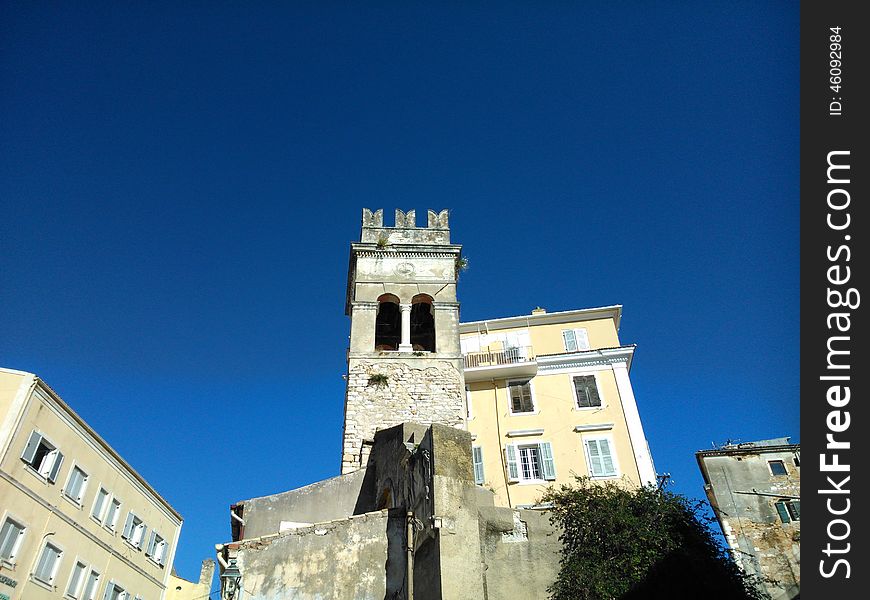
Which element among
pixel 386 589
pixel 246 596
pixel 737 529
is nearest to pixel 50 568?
pixel 246 596

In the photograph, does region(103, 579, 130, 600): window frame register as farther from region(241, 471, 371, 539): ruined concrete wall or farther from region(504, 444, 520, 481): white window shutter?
region(504, 444, 520, 481): white window shutter

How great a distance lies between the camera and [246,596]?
13.4 meters

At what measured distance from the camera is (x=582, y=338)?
29031mm

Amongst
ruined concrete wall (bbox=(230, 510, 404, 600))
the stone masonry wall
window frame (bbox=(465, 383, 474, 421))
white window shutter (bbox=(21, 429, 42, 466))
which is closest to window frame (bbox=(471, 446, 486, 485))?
window frame (bbox=(465, 383, 474, 421))

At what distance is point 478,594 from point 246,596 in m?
5.44

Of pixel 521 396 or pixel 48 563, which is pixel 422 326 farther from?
pixel 48 563

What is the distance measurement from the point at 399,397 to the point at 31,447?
11.8 metres

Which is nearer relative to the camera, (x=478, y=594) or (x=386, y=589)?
(x=478, y=594)

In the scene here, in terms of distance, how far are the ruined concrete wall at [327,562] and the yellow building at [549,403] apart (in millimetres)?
11464

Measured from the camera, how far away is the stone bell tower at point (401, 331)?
22.7 meters

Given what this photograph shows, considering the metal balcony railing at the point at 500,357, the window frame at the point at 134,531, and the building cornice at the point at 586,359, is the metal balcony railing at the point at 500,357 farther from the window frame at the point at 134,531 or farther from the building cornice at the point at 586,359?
the window frame at the point at 134,531

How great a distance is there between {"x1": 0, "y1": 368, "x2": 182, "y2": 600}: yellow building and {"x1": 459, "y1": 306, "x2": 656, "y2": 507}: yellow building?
14200mm

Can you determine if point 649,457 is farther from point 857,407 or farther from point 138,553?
point 138,553

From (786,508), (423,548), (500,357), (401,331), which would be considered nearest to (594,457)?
(500,357)
